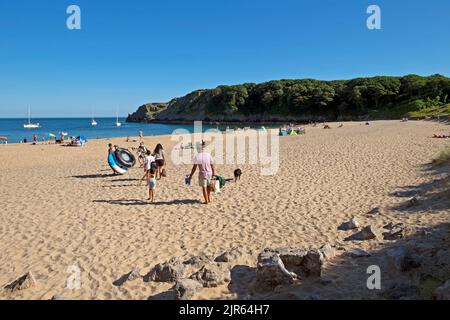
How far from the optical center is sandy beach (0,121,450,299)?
461 cm

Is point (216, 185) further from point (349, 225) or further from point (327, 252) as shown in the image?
point (327, 252)

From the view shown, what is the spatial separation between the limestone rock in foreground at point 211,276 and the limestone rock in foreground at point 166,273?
31cm

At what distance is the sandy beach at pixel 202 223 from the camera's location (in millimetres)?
4613

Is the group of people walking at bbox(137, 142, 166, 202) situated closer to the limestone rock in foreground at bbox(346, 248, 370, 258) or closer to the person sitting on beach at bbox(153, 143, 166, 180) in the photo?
the person sitting on beach at bbox(153, 143, 166, 180)

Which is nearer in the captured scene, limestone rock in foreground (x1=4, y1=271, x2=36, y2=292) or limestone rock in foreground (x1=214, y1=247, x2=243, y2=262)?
limestone rock in foreground (x1=4, y1=271, x2=36, y2=292)

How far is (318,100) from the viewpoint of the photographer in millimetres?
75438

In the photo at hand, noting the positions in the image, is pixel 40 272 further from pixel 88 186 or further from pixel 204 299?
pixel 88 186

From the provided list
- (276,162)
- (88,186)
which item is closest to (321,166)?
(276,162)

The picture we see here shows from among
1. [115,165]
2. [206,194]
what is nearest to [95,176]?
[115,165]

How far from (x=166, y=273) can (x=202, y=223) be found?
2.60 m

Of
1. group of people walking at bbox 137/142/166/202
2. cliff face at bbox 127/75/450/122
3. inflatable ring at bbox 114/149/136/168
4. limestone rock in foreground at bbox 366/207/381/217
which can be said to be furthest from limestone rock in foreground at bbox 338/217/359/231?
cliff face at bbox 127/75/450/122

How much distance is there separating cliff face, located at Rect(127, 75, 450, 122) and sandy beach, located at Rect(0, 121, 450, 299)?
47.2m
